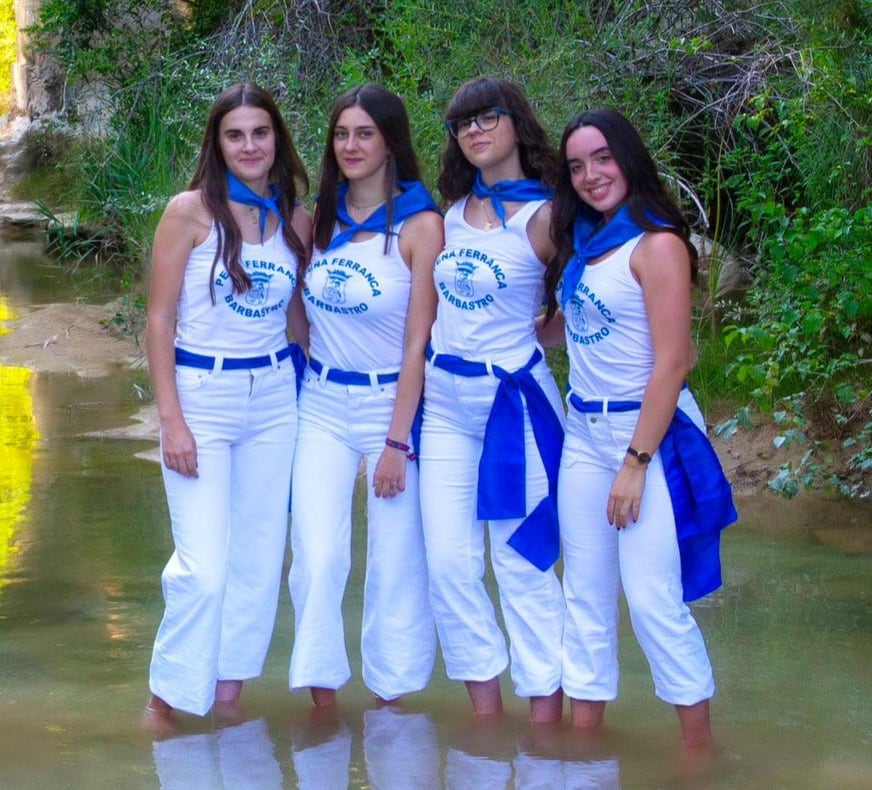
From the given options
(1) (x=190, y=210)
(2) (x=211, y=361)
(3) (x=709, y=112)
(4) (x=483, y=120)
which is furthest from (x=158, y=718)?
(3) (x=709, y=112)

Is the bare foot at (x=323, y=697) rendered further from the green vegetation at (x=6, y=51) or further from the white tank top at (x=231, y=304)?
the green vegetation at (x=6, y=51)

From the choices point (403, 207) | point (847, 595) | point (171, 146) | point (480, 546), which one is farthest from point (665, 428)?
point (171, 146)

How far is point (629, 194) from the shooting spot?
132 inches

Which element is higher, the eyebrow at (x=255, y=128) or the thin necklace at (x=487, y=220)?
the eyebrow at (x=255, y=128)

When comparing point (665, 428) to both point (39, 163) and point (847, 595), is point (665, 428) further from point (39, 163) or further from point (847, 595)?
point (39, 163)

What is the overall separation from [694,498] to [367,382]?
897 mm

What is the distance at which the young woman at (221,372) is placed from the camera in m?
3.53

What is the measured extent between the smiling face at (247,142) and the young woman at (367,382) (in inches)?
6.7

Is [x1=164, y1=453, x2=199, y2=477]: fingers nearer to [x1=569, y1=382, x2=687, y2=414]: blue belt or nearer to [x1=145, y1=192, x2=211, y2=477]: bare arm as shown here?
[x1=145, y1=192, x2=211, y2=477]: bare arm

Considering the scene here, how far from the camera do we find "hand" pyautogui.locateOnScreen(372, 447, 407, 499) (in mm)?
3570

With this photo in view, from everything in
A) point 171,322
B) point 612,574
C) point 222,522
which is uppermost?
point 171,322

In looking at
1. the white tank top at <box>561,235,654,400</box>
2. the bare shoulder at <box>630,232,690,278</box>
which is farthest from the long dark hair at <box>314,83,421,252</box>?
the bare shoulder at <box>630,232,690,278</box>

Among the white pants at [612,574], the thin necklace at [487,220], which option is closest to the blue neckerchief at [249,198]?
the thin necklace at [487,220]

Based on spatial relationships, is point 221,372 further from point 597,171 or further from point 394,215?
point 597,171
